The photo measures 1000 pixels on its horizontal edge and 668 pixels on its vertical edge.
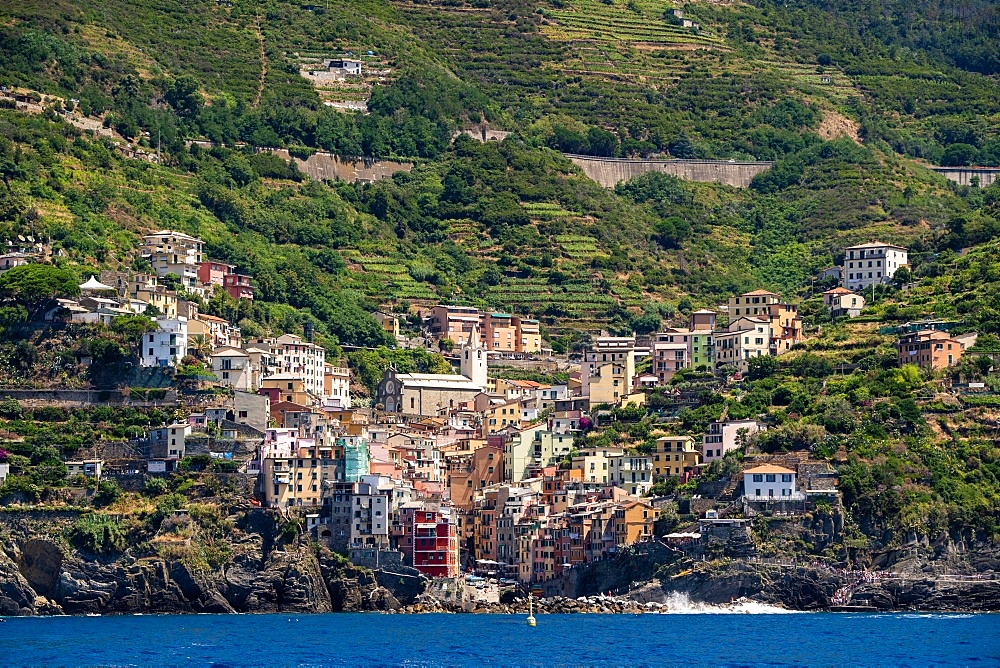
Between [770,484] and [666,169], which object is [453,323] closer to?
[666,169]

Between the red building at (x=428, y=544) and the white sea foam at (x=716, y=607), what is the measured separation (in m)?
11.1

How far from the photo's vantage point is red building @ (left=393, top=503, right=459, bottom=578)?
112688 millimetres

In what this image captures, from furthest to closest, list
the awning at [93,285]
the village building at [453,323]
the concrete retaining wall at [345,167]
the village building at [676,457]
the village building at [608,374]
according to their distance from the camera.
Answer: the concrete retaining wall at [345,167] < the village building at [453,323] < the village building at [608,374] < the awning at [93,285] < the village building at [676,457]

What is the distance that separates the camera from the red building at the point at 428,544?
113 metres

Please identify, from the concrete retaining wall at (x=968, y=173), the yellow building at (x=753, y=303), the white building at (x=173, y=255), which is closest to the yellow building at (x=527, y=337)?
the yellow building at (x=753, y=303)

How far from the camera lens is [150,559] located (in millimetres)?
107188

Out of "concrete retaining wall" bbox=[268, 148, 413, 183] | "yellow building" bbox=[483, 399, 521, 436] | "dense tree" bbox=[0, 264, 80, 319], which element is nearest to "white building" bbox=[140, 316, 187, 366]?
"dense tree" bbox=[0, 264, 80, 319]

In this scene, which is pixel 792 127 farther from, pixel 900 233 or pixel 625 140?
pixel 900 233

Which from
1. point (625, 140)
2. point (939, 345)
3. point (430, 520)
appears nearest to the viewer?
point (430, 520)

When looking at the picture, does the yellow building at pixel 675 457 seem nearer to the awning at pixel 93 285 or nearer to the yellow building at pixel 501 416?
the yellow building at pixel 501 416

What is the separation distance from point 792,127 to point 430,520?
83400 millimetres

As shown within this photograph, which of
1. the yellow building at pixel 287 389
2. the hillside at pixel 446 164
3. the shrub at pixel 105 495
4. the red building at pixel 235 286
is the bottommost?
the shrub at pixel 105 495

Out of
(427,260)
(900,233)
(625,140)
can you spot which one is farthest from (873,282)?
(625,140)

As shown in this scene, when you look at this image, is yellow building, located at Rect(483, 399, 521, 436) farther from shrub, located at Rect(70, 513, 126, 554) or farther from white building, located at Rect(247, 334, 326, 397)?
shrub, located at Rect(70, 513, 126, 554)
